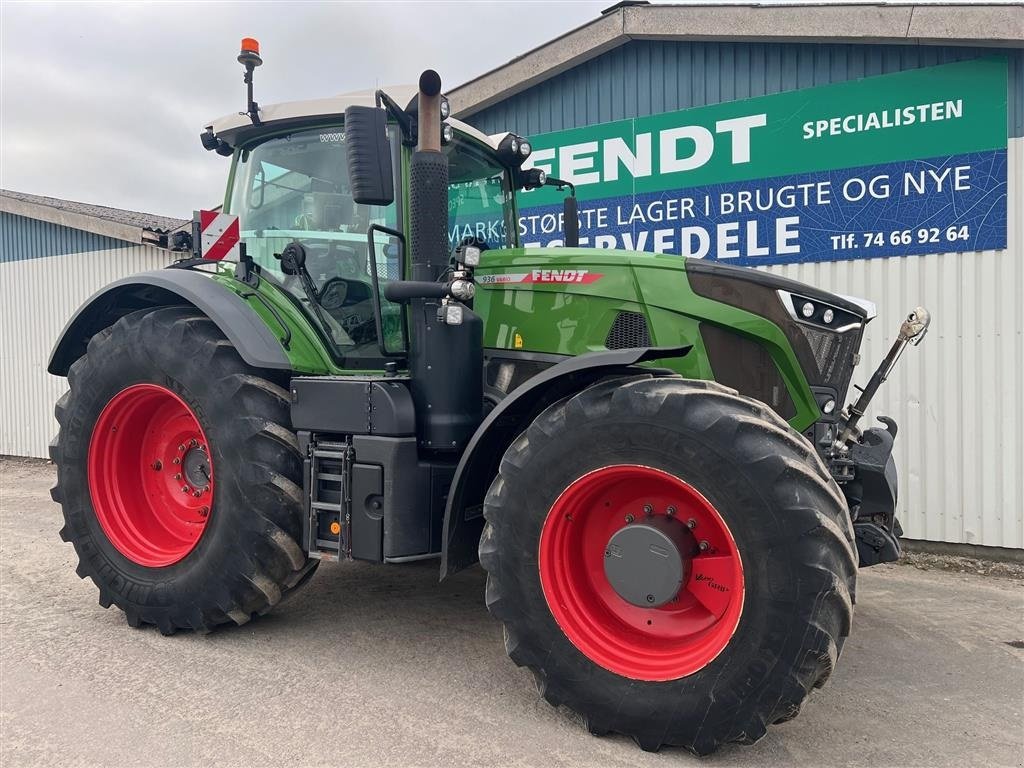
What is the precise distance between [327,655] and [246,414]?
1197 millimetres

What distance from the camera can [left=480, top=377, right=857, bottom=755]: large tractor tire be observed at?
256 centimetres

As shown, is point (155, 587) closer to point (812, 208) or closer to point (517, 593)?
point (517, 593)

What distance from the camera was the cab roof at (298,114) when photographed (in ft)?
12.6

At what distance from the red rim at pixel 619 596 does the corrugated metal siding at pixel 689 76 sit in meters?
4.38

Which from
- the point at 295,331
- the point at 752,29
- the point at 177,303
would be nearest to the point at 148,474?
the point at 177,303

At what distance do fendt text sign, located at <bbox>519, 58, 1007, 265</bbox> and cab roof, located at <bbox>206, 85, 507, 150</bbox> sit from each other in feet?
9.21

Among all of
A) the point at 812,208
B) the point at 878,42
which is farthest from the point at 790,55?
the point at 812,208

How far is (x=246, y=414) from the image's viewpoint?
3.67 metres

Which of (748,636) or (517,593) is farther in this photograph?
(517,593)

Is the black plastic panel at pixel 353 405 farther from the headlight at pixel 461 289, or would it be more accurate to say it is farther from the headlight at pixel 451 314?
the headlight at pixel 461 289

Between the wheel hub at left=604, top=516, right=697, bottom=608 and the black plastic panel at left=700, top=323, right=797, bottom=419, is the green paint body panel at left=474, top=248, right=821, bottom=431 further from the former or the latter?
the wheel hub at left=604, top=516, right=697, bottom=608

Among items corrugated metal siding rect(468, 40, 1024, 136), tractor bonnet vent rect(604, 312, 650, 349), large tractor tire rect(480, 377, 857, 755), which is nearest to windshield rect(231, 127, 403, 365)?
tractor bonnet vent rect(604, 312, 650, 349)

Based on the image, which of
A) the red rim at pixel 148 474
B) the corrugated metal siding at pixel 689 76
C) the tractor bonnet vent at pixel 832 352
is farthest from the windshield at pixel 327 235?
the corrugated metal siding at pixel 689 76

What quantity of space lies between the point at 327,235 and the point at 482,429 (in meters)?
1.50
